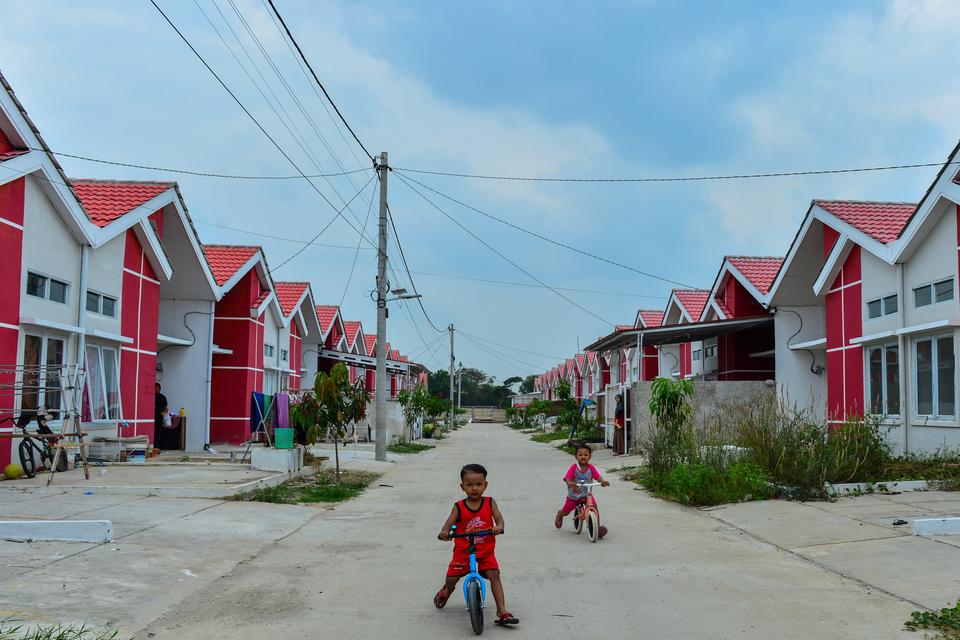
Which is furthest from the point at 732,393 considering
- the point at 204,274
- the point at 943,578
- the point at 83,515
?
the point at 83,515

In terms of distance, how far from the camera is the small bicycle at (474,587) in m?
5.62

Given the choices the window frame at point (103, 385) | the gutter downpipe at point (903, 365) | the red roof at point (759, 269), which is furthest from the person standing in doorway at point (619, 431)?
the window frame at point (103, 385)

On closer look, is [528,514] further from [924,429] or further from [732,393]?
[732,393]

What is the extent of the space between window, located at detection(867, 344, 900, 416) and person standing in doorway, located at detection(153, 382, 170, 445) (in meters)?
17.0

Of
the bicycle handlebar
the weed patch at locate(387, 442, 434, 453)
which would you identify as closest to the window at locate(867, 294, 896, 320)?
the bicycle handlebar

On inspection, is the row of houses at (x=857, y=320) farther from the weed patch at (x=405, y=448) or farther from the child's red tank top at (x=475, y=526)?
the child's red tank top at (x=475, y=526)

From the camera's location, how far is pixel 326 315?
38.7 metres

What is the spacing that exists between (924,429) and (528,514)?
7806mm

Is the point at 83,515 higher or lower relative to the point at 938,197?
lower

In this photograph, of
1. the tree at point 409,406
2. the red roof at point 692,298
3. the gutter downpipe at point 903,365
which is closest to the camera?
the gutter downpipe at point 903,365

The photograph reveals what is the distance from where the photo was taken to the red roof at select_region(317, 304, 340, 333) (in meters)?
37.8

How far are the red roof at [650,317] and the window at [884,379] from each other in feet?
72.6

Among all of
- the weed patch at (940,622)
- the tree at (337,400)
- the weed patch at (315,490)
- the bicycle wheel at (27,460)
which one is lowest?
the weed patch at (315,490)

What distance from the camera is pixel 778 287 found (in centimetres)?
2200
